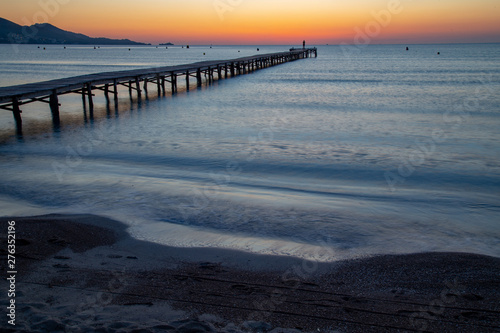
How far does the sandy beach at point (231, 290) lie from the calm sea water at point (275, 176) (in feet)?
1.55

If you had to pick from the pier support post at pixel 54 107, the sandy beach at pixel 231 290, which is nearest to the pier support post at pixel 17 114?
the pier support post at pixel 54 107

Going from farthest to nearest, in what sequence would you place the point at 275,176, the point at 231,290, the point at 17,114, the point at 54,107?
the point at 54,107 < the point at 17,114 < the point at 275,176 < the point at 231,290

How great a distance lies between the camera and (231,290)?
A: 3.75 meters

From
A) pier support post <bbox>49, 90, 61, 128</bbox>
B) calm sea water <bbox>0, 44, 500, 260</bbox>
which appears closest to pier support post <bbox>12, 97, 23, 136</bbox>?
calm sea water <bbox>0, 44, 500, 260</bbox>

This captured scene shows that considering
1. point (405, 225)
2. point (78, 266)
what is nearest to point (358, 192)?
point (405, 225)

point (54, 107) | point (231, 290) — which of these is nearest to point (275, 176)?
point (231, 290)

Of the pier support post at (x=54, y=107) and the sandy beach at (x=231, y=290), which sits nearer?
the sandy beach at (x=231, y=290)

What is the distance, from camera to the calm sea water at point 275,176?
17.9ft

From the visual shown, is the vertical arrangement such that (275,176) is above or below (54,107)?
below

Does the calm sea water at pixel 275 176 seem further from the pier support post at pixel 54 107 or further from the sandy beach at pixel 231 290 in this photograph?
the sandy beach at pixel 231 290

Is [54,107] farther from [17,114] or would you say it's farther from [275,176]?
[275,176]

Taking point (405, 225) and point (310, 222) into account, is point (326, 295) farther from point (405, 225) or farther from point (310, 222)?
point (405, 225)

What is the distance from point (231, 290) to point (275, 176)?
4.85m

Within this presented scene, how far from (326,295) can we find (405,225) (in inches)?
103
